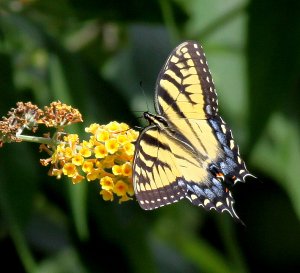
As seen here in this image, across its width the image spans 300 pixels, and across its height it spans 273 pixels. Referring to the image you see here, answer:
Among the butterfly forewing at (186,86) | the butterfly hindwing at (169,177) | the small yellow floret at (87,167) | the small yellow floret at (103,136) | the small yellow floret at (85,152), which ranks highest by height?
the butterfly forewing at (186,86)

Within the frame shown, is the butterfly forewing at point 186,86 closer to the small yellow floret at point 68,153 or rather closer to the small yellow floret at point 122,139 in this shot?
the small yellow floret at point 122,139

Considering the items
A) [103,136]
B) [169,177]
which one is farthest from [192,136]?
[103,136]

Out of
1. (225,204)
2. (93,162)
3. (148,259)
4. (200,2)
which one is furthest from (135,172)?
(200,2)

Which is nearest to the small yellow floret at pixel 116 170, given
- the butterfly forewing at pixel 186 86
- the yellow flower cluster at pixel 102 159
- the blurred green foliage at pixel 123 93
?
the yellow flower cluster at pixel 102 159

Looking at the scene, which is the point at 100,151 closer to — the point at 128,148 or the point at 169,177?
the point at 128,148

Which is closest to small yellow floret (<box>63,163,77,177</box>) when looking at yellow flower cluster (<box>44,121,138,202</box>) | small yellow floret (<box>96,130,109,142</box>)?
yellow flower cluster (<box>44,121,138,202</box>)

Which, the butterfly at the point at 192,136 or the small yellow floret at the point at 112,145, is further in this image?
the butterfly at the point at 192,136
